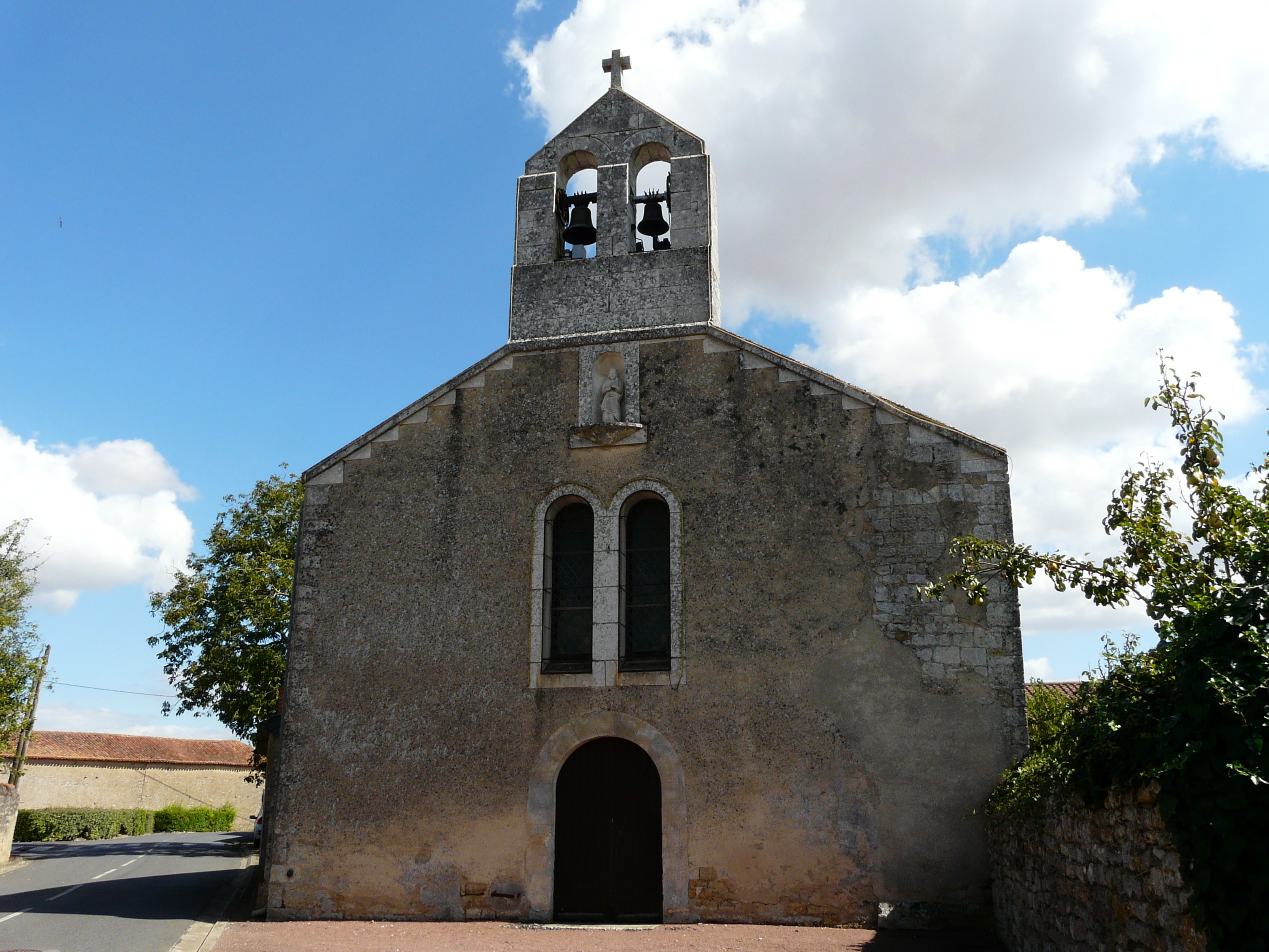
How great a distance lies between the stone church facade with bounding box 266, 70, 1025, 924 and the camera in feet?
30.1

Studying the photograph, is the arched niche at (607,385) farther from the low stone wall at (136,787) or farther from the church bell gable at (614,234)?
the low stone wall at (136,787)

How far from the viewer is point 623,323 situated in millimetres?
11398

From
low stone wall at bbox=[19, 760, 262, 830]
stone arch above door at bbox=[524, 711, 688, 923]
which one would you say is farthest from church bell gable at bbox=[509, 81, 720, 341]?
low stone wall at bbox=[19, 760, 262, 830]

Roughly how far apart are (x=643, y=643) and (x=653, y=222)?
527cm

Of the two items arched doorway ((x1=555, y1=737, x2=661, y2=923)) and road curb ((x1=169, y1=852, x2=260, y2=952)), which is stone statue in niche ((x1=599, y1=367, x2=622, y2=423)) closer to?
arched doorway ((x1=555, y1=737, x2=661, y2=923))

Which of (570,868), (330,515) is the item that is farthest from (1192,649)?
(330,515)

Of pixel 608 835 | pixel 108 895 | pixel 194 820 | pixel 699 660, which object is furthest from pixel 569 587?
pixel 194 820

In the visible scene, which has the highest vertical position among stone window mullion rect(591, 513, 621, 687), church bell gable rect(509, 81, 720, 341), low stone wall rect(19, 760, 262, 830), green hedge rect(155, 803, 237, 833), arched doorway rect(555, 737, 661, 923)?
church bell gable rect(509, 81, 720, 341)

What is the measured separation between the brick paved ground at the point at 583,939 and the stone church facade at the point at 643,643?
0.35m

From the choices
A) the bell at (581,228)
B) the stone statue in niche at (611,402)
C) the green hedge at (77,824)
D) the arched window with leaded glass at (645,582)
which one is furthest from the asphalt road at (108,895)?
the bell at (581,228)

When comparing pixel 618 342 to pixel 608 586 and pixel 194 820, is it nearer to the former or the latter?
pixel 608 586

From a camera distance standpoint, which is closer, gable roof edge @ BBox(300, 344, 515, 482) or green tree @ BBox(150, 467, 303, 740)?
gable roof edge @ BBox(300, 344, 515, 482)

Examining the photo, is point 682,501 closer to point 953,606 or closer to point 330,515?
point 953,606

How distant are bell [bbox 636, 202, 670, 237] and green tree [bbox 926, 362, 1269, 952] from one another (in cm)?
596
